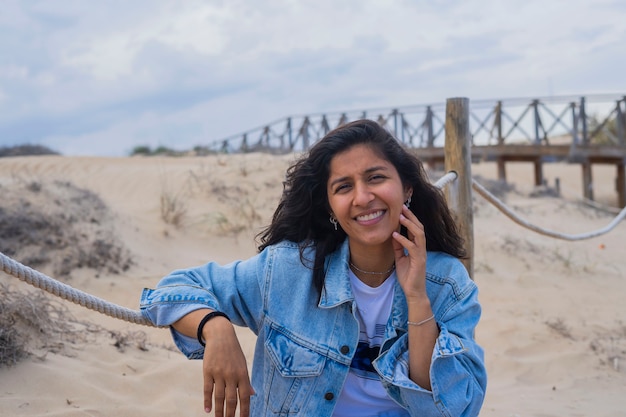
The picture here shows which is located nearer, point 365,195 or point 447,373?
point 447,373

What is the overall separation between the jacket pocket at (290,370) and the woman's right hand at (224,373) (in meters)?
0.21

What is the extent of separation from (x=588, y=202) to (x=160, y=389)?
44.8 feet

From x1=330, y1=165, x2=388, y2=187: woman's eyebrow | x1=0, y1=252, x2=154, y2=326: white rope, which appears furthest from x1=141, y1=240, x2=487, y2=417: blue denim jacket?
x1=330, y1=165, x2=388, y2=187: woman's eyebrow

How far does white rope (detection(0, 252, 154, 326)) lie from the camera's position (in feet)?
6.89

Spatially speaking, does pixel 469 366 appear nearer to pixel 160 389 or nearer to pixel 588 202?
pixel 160 389

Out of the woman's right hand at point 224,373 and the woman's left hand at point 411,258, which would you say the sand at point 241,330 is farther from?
the woman's left hand at point 411,258

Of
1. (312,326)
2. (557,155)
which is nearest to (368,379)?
(312,326)

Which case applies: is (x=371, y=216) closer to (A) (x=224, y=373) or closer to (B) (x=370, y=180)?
(B) (x=370, y=180)

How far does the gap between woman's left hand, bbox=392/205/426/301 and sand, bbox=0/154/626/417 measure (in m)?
1.61

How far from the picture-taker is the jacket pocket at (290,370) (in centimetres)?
205

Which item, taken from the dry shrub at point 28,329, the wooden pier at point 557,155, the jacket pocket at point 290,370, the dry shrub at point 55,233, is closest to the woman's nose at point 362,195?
the jacket pocket at point 290,370

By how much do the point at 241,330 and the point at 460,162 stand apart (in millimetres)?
2316

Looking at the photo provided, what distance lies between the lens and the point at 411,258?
202 cm

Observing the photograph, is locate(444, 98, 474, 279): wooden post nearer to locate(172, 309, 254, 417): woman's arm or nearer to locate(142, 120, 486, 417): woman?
locate(142, 120, 486, 417): woman
